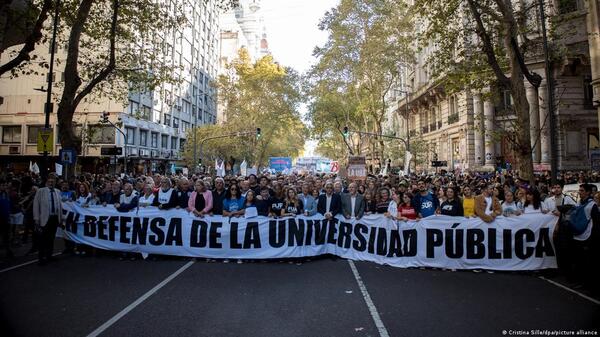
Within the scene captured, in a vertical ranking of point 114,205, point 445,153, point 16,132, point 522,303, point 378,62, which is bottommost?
point 522,303

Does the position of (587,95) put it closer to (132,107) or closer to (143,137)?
(132,107)

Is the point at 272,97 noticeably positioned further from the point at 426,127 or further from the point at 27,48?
the point at 27,48

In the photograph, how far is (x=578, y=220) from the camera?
21.8 feet

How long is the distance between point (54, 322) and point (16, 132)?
149ft

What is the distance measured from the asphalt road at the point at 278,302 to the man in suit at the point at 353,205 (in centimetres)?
138

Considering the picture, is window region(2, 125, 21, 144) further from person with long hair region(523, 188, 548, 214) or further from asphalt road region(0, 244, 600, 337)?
person with long hair region(523, 188, 548, 214)

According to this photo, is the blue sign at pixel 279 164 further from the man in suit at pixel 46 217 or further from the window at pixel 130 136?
the man in suit at pixel 46 217

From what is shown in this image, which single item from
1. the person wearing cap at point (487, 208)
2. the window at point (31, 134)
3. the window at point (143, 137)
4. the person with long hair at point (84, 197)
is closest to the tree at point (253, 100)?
the window at point (143, 137)

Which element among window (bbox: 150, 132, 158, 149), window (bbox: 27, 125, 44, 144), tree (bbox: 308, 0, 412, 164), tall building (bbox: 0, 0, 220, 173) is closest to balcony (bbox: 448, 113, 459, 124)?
tree (bbox: 308, 0, 412, 164)

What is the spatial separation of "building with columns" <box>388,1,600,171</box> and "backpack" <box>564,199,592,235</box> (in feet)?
43.6

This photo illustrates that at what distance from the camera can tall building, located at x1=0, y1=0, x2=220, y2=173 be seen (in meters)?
38.6

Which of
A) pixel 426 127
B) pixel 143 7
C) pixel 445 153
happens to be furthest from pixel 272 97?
pixel 143 7

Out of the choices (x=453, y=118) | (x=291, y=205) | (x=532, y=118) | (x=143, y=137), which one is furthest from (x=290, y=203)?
(x=143, y=137)

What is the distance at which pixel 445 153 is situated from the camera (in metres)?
37.6
